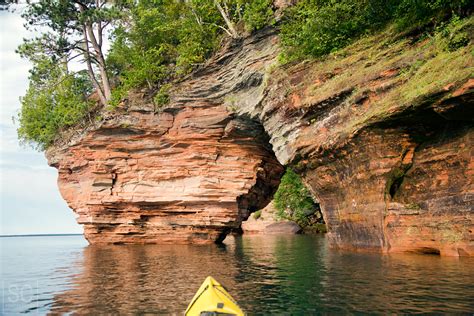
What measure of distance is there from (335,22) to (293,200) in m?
32.2

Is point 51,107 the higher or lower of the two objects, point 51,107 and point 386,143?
the higher

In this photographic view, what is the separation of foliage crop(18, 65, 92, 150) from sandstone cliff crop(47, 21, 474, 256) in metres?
1.96

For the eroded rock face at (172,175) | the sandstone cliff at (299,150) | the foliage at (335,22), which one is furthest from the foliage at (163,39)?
the foliage at (335,22)

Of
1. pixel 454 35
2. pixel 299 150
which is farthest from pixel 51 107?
pixel 454 35

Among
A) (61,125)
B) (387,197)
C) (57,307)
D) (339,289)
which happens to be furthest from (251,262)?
(61,125)

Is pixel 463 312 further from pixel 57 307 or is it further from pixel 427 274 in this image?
pixel 57 307

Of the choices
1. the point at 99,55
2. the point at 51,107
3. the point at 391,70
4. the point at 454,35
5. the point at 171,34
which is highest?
the point at 171,34

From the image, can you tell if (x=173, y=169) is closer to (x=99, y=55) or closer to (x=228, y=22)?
(x=228, y=22)

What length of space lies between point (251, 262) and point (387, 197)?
7105 millimetres

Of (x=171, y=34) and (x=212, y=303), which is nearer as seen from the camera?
(x=212, y=303)

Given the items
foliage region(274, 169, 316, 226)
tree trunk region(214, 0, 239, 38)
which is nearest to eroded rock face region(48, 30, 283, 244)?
tree trunk region(214, 0, 239, 38)

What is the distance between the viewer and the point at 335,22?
2025 centimetres

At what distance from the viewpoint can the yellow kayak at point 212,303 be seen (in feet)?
24.8

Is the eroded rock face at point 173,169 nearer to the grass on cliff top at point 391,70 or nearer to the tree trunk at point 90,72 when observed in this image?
the tree trunk at point 90,72
